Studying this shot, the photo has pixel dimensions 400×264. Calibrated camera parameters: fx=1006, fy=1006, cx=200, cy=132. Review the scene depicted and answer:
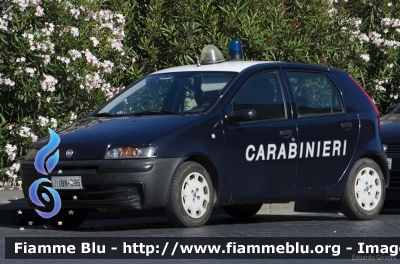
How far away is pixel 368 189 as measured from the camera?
10.2 metres

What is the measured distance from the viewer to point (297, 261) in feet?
23.4

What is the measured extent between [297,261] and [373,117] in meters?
3.64

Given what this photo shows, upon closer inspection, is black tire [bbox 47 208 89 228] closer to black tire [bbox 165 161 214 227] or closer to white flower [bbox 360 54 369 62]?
black tire [bbox 165 161 214 227]

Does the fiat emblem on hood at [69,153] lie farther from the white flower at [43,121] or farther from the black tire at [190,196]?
the white flower at [43,121]

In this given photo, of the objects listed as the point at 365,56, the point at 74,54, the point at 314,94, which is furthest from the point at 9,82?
the point at 365,56

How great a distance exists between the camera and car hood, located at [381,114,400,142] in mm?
11492

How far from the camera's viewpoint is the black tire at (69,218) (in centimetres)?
938

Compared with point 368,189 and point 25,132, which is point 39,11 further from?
point 368,189

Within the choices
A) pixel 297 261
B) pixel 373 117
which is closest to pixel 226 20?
pixel 373 117

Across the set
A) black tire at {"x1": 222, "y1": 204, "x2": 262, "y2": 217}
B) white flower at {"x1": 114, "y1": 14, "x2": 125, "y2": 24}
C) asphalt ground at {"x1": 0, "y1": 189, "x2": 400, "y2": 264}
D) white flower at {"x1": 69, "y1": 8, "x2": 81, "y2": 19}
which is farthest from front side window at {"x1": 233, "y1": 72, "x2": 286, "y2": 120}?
white flower at {"x1": 114, "y1": 14, "x2": 125, "y2": 24}

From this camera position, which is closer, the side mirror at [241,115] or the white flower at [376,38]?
the side mirror at [241,115]

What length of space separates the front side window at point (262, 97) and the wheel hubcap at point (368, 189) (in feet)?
3.91

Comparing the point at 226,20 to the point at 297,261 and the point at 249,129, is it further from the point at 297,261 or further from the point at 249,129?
the point at 297,261

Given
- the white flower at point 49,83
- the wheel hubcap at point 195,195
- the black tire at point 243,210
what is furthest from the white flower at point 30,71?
the wheel hubcap at point 195,195
